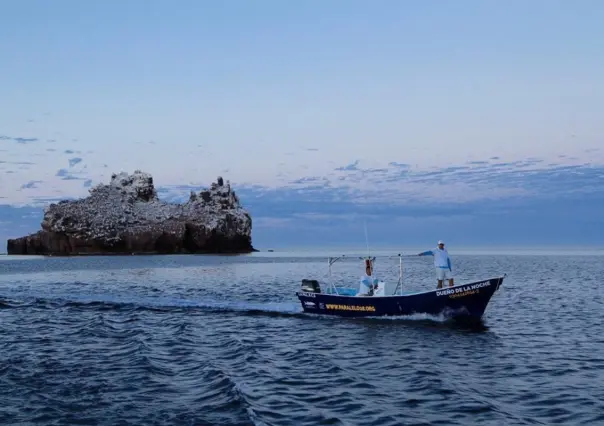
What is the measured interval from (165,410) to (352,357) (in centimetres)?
844

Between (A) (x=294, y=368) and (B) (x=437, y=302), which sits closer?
(A) (x=294, y=368)

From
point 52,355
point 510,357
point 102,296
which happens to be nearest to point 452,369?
point 510,357

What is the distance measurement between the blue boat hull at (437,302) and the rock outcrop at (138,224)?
138 m

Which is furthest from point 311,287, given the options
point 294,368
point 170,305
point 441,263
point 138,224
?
point 138,224

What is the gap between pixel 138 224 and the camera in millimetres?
166125

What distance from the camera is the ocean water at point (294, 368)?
45.8 feet

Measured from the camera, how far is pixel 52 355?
20.9 meters

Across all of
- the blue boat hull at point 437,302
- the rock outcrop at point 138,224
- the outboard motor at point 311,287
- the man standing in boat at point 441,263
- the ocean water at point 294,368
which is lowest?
the ocean water at point 294,368

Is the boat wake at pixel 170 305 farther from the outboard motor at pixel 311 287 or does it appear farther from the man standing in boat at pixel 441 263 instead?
the man standing in boat at pixel 441 263

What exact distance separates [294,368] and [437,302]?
11713mm

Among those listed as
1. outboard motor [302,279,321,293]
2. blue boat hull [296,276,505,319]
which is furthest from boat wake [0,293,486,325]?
outboard motor [302,279,321,293]

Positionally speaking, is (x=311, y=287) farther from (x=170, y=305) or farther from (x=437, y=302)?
(x=170, y=305)

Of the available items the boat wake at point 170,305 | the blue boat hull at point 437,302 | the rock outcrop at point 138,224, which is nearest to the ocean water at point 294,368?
the boat wake at point 170,305

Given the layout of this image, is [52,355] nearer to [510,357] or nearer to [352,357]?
[352,357]
